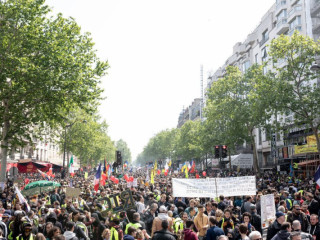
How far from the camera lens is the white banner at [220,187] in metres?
12.7

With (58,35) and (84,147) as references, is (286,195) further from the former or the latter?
(84,147)

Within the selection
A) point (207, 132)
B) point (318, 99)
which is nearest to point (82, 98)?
point (318, 99)

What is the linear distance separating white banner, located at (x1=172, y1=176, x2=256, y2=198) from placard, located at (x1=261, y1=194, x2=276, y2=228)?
8.49 feet

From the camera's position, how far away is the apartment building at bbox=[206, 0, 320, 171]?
38.8m

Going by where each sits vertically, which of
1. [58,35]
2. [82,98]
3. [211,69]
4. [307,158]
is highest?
[211,69]

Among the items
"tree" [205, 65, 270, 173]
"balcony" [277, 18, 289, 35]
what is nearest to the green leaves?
"tree" [205, 65, 270, 173]

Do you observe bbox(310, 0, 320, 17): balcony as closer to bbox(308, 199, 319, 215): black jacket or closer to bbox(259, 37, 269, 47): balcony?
bbox(259, 37, 269, 47): balcony

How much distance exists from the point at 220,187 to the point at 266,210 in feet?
9.64

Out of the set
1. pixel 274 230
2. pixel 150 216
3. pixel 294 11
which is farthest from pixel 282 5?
pixel 274 230

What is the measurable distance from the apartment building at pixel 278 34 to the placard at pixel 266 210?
2047cm

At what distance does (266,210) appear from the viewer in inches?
389

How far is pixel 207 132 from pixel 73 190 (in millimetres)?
38504

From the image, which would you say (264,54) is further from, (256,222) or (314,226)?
(314,226)

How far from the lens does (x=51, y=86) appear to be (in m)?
21.9
